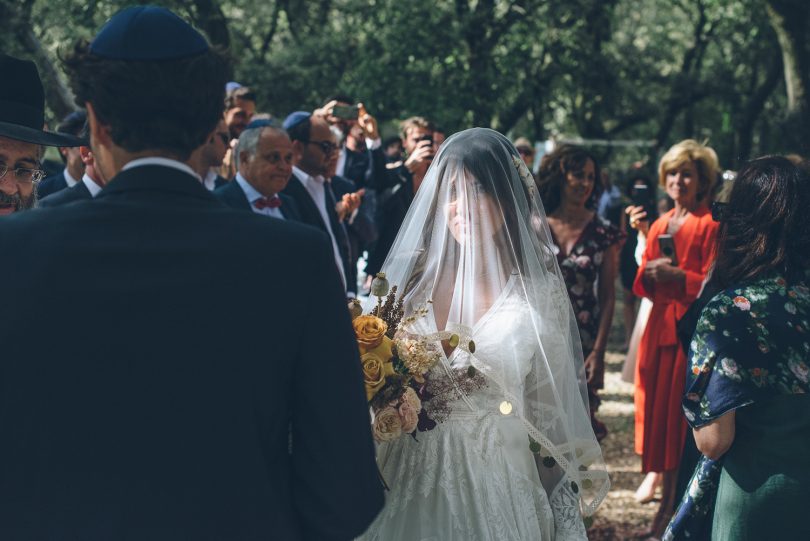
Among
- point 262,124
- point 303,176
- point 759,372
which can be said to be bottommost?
point 303,176

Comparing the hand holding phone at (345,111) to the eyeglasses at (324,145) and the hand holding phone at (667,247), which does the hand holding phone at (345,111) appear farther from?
the hand holding phone at (667,247)

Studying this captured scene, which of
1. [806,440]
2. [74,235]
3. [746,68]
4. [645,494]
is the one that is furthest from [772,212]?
[746,68]

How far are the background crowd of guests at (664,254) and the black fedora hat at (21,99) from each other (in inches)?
0.5

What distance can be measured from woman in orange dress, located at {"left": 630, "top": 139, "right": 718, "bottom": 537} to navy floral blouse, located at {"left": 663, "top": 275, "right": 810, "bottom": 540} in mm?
2619

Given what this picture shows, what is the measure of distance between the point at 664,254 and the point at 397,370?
332 centimetres

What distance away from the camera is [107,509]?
1.70 meters

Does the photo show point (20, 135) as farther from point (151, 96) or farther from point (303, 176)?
point (303, 176)

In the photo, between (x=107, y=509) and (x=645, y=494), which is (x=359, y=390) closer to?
(x=107, y=509)

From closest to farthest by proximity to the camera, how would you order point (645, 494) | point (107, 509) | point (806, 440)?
point (107, 509)
point (806, 440)
point (645, 494)

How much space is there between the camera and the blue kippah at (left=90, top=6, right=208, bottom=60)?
5.76ft

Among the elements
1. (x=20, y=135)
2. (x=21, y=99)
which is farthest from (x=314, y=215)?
→ (x=20, y=135)

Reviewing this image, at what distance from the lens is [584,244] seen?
575 cm

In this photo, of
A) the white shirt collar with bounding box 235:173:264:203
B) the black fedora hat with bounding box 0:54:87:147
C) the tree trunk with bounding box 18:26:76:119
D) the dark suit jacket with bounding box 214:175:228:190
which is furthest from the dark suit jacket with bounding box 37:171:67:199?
the tree trunk with bounding box 18:26:76:119

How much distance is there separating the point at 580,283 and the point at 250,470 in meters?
4.20
